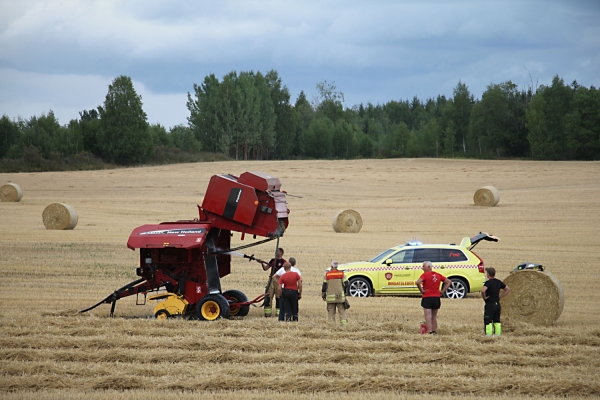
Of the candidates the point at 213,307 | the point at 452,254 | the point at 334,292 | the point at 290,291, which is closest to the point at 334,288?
the point at 334,292

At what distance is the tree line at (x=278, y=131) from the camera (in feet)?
288

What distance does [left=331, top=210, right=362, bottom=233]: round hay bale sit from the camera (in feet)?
119

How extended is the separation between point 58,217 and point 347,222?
13721 millimetres

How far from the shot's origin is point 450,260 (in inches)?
765

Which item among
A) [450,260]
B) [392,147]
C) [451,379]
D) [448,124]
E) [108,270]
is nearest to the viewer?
[451,379]

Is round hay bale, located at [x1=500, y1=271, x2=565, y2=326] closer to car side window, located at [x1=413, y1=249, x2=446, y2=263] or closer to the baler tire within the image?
car side window, located at [x1=413, y1=249, x2=446, y2=263]

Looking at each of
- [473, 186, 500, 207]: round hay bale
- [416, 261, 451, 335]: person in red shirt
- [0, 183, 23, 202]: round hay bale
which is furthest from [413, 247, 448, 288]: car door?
[0, 183, 23, 202]: round hay bale

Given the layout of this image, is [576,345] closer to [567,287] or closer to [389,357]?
[389,357]

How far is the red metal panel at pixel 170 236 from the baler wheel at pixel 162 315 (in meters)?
1.36

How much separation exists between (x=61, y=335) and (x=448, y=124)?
10782 centimetres

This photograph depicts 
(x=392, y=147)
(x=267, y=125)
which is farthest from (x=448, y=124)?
(x=267, y=125)

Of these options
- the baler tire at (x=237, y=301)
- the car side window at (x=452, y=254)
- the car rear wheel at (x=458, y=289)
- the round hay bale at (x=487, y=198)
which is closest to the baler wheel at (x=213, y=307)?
the baler tire at (x=237, y=301)

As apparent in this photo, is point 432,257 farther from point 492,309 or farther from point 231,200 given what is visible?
point 231,200

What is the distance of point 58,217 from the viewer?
113ft
